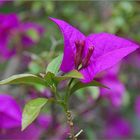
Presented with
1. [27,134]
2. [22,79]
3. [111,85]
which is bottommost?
[27,134]

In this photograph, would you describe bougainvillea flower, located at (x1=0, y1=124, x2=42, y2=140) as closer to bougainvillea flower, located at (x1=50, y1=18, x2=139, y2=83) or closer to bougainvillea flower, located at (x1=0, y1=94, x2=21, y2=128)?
bougainvillea flower, located at (x1=0, y1=94, x2=21, y2=128)

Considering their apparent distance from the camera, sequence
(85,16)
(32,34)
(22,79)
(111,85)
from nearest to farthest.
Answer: (22,79) < (111,85) < (32,34) < (85,16)

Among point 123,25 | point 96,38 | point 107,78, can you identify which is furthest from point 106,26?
point 96,38

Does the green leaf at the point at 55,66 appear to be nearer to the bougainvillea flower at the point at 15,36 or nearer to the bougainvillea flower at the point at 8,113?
the bougainvillea flower at the point at 8,113

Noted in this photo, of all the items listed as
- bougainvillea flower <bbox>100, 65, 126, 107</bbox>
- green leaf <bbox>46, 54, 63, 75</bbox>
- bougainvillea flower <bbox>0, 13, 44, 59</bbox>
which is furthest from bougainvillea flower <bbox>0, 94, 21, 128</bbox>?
bougainvillea flower <bbox>0, 13, 44, 59</bbox>

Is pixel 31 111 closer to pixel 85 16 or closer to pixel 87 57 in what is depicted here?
pixel 87 57

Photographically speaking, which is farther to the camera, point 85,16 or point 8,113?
point 85,16

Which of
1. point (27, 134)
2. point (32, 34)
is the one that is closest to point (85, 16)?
point (32, 34)

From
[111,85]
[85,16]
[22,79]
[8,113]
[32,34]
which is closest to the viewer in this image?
[22,79]

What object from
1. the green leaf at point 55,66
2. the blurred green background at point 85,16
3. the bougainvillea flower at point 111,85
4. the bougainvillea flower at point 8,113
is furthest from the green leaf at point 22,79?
the blurred green background at point 85,16
